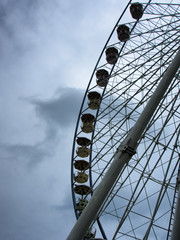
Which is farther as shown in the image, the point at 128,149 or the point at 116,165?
the point at 128,149

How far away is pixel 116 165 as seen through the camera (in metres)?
7.93

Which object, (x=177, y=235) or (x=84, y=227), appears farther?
(x=177, y=235)

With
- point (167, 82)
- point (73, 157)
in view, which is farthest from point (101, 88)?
point (167, 82)

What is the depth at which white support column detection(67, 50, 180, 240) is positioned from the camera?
7.05 metres

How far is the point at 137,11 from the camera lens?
22.4 metres

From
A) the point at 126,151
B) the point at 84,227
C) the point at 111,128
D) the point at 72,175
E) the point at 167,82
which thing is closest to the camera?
the point at 84,227

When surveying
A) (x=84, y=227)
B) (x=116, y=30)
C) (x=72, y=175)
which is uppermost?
(x=116, y=30)

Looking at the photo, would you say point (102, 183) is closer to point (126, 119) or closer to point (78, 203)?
point (126, 119)

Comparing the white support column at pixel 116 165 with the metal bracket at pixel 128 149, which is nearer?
the white support column at pixel 116 165

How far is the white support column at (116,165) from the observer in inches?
277

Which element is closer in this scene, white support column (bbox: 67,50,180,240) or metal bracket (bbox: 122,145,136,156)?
white support column (bbox: 67,50,180,240)

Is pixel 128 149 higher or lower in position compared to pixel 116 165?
higher

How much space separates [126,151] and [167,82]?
2924mm

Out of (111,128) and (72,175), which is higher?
(111,128)
